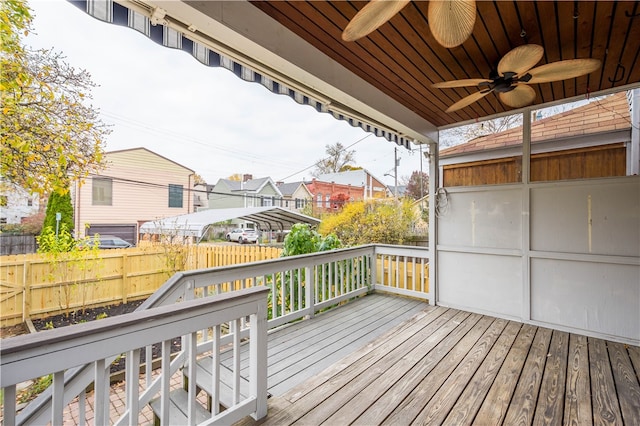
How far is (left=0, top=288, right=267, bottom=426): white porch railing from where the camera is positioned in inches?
40.0

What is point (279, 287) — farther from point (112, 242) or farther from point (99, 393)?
point (112, 242)

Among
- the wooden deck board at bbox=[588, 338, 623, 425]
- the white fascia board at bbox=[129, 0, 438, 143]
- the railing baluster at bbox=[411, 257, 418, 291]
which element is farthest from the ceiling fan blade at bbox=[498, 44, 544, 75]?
the railing baluster at bbox=[411, 257, 418, 291]

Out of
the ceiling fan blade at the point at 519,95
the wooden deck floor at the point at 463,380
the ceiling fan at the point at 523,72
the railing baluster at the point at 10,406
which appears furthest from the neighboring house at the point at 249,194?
the railing baluster at the point at 10,406

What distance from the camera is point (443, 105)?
11.0 ft

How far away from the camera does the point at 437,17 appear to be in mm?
1518

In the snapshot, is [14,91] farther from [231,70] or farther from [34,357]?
[34,357]

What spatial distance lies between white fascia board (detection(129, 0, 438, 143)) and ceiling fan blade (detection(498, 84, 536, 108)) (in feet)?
3.56

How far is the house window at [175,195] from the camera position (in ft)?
24.4

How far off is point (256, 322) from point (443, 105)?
3.12 metres

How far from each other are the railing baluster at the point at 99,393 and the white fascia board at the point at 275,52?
1.73 metres

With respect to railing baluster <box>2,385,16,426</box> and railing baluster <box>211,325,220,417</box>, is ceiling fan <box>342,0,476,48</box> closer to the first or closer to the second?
railing baluster <box>211,325,220,417</box>

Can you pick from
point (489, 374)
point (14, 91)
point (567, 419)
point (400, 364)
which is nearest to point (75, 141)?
point (14, 91)

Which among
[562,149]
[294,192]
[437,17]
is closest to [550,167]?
[562,149]

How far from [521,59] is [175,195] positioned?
7.74 m
